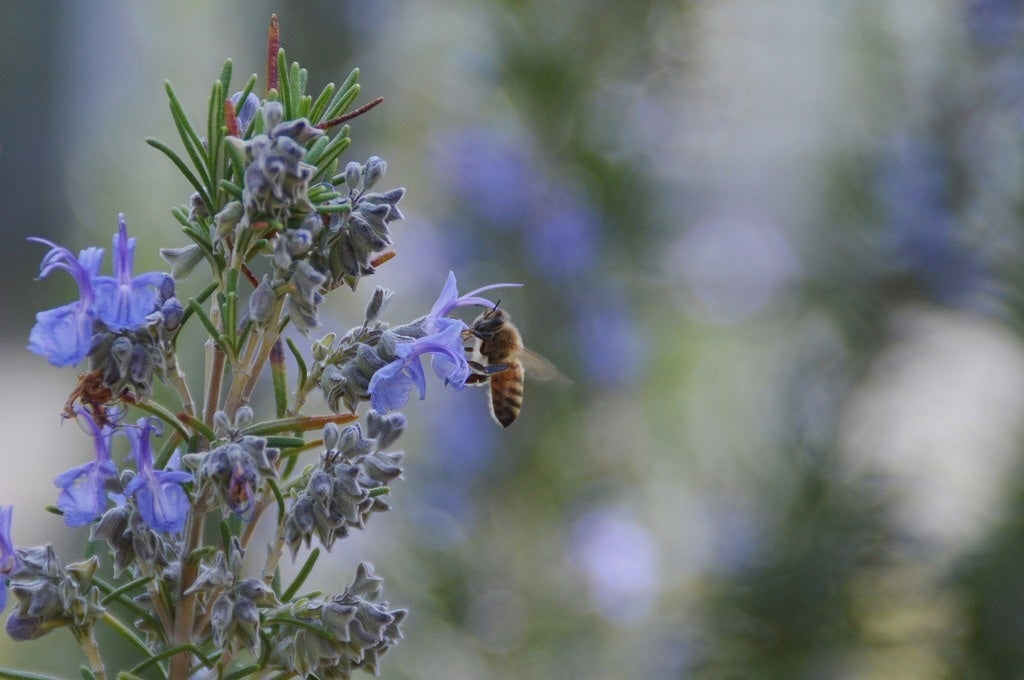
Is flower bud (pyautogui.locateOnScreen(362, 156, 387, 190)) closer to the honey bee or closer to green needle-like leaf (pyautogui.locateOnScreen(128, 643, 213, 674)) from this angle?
green needle-like leaf (pyautogui.locateOnScreen(128, 643, 213, 674))

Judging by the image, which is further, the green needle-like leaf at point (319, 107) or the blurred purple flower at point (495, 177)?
the blurred purple flower at point (495, 177)

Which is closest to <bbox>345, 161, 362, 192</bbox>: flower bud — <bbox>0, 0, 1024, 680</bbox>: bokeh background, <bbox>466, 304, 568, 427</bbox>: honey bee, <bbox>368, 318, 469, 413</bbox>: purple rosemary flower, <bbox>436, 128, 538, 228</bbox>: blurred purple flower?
<bbox>368, 318, 469, 413</bbox>: purple rosemary flower

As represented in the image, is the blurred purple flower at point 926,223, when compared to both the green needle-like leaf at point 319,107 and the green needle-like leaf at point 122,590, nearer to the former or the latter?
the green needle-like leaf at point 319,107

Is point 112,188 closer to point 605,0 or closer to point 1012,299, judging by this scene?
point 605,0

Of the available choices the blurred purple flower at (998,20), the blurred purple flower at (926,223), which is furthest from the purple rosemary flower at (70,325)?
the blurred purple flower at (998,20)

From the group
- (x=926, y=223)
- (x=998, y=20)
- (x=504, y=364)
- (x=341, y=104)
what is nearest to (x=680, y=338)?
(x=926, y=223)

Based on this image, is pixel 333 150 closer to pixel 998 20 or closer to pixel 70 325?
pixel 70 325
